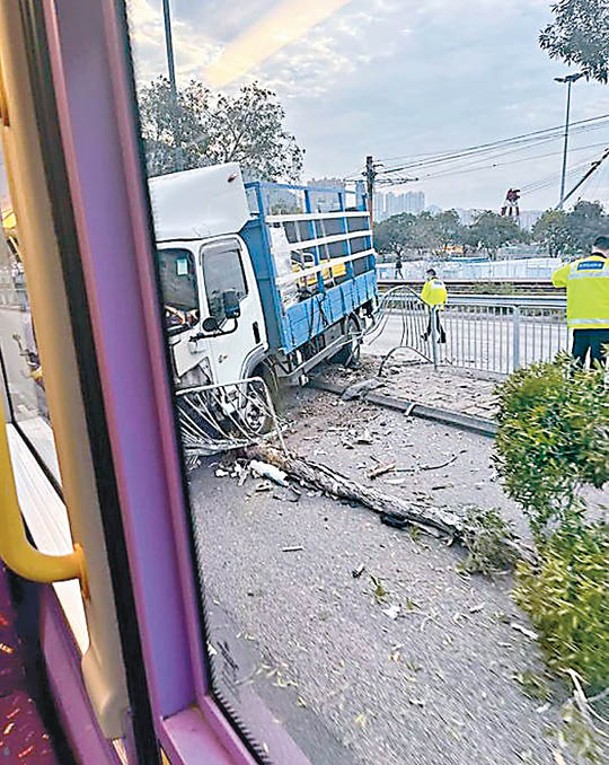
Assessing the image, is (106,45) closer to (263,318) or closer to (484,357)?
(484,357)

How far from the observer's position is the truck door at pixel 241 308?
9.24 feet

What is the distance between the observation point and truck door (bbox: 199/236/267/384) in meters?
2.82

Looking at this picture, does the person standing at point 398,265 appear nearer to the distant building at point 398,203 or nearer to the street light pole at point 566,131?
the distant building at point 398,203

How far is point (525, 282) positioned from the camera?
2.99 feet

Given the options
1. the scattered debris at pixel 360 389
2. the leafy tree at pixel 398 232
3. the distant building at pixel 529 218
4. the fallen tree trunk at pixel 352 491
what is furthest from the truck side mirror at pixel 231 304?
the distant building at pixel 529 218

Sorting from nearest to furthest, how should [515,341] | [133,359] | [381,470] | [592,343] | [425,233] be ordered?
[133,359] < [425,233] < [592,343] < [515,341] < [381,470]

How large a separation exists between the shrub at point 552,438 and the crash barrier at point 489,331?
87 mm

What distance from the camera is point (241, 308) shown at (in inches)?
130

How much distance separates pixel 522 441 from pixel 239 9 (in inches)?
52.4

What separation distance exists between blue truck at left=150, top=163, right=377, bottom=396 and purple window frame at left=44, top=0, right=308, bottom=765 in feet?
4.94

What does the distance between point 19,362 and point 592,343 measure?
1.34 meters

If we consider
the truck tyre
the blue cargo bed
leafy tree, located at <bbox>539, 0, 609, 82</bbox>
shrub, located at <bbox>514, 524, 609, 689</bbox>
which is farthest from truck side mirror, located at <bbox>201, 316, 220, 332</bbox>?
leafy tree, located at <bbox>539, 0, 609, 82</bbox>

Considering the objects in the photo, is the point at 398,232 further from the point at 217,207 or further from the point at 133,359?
the point at 217,207

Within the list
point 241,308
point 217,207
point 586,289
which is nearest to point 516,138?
point 586,289
